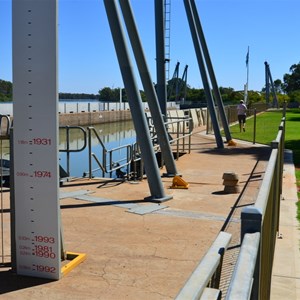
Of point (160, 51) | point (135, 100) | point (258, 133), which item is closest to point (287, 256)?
point (135, 100)

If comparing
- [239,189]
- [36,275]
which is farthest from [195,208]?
[36,275]

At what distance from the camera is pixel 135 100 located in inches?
334

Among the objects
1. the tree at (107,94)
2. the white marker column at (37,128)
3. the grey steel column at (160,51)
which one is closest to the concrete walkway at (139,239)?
the white marker column at (37,128)

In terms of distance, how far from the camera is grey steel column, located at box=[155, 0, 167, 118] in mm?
12797

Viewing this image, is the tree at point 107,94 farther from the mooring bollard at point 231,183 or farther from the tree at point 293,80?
the mooring bollard at point 231,183

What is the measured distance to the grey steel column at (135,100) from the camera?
8.17m

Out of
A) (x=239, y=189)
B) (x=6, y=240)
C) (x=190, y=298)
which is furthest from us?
(x=239, y=189)

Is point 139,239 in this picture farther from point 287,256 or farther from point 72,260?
point 287,256

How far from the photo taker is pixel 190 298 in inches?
51.8

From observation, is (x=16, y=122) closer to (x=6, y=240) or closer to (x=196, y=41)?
(x=6, y=240)

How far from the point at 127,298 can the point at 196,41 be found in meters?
15.2

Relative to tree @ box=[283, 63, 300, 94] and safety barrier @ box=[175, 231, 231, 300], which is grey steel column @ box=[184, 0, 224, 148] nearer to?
safety barrier @ box=[175, 231, 231, 300]

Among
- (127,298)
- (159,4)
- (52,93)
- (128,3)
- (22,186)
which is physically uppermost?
(159,4)

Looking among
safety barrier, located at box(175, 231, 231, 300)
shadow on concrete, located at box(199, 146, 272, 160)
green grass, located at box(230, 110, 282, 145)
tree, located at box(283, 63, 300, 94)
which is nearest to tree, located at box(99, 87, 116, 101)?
tree, located at box(283, 63, 300, 94)
